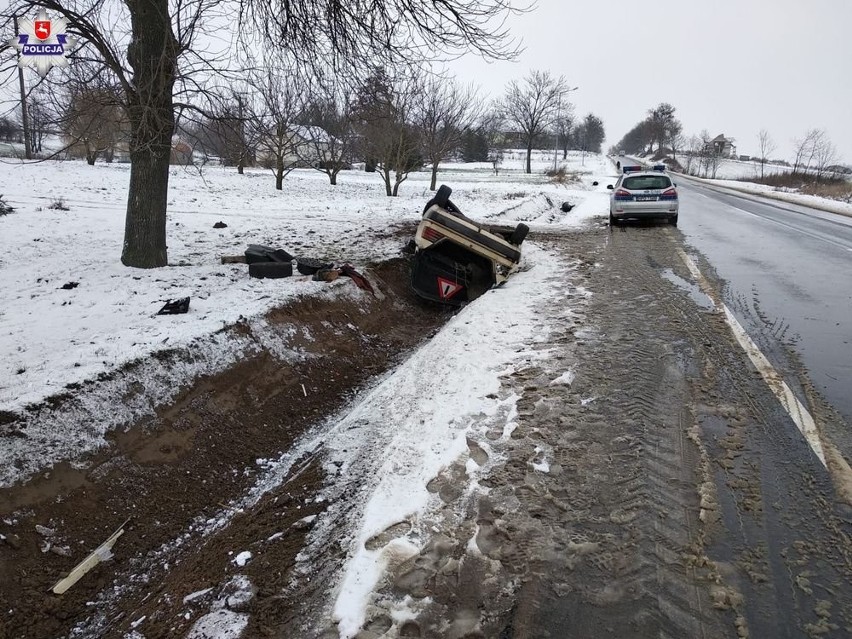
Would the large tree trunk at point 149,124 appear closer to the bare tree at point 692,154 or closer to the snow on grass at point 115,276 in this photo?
the snow on grass at point 115,276

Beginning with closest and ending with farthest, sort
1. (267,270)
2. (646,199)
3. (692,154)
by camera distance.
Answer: (267,270) → (646,199) → (692,154)

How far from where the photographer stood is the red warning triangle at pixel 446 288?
8.51 metres

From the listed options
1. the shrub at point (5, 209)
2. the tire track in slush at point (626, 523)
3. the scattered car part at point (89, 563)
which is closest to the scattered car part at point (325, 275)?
the tire track in slush at point (626, 523)

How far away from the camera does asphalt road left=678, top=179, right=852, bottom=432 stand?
16.2 feet

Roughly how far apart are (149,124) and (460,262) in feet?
→ 15.8

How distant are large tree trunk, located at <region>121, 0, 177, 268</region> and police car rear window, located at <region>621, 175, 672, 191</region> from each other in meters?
12.6

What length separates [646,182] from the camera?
15156 mm

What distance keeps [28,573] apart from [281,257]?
550 cm

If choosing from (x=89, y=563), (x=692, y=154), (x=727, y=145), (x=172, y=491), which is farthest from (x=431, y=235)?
(x=727, y=145)

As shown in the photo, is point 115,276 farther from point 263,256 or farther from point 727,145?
point 727,145

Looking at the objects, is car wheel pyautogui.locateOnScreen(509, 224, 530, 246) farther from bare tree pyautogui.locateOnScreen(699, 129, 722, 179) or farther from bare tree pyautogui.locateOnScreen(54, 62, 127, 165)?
bare tree pyautogui.locateOnScreen(699, 129, 722, 179)

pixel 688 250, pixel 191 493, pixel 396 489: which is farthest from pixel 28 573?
pixel 688 250

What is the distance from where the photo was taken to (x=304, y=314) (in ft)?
21.0

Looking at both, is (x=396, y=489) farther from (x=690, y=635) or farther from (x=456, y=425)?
(x=690, y=635)
